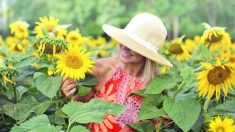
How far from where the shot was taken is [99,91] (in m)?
2.31

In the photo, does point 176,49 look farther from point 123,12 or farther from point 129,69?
point 123,12

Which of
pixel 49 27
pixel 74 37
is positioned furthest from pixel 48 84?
pixel 74 37

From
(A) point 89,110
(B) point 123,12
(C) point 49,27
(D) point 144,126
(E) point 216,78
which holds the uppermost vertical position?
(C) point 49,27

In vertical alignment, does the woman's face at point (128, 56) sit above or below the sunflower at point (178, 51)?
above

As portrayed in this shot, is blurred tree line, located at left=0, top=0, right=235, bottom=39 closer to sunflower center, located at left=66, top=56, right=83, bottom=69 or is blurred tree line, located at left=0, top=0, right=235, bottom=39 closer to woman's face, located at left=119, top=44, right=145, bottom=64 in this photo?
woman's face, located at left=119, top=44, right=145, bottom=64

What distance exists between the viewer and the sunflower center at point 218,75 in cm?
195

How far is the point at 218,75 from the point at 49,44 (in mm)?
595

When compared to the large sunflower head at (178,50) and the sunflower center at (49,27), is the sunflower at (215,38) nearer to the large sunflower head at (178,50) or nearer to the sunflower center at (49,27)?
the large sunflower head at (178,50)

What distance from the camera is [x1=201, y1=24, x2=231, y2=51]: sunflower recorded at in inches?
98.7

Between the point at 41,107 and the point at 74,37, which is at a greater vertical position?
the point at 74,37

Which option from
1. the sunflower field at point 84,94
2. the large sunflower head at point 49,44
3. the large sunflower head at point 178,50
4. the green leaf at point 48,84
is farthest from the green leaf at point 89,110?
the large sunflower head at point 178,50

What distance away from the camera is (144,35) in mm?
2260

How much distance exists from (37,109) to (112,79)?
1.08 ft

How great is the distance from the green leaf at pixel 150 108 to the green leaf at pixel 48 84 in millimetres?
310
